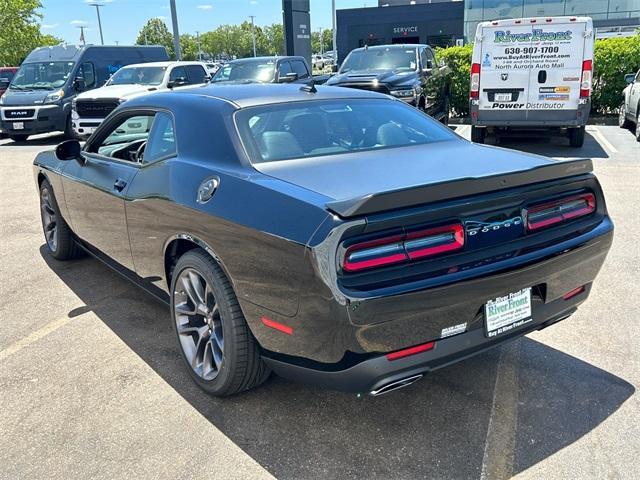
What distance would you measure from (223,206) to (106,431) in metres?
1.24

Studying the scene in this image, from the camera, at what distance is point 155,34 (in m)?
96.5

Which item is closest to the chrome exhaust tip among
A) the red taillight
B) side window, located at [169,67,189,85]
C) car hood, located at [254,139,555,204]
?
the red taillight

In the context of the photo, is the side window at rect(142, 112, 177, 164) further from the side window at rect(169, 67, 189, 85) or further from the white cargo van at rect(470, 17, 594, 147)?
the side window at rect(169, 67, 189, 85)

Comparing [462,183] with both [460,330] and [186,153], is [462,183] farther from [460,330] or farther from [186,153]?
[186,153]

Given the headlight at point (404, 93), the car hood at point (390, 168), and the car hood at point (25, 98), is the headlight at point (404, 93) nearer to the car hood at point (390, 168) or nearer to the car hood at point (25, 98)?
the car hood at point (390, 168)

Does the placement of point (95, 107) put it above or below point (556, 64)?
below

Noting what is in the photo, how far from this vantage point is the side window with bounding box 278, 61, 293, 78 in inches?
549

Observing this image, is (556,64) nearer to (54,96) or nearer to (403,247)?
(403,247)

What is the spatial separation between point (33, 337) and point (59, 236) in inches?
60.1

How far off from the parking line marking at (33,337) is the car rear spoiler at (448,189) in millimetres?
2573

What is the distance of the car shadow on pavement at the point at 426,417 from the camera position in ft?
8.59

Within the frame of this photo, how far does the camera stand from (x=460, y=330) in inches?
102

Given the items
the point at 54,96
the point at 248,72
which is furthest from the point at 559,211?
the point at 54,96

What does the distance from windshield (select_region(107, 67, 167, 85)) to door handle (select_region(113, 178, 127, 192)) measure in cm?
1047
